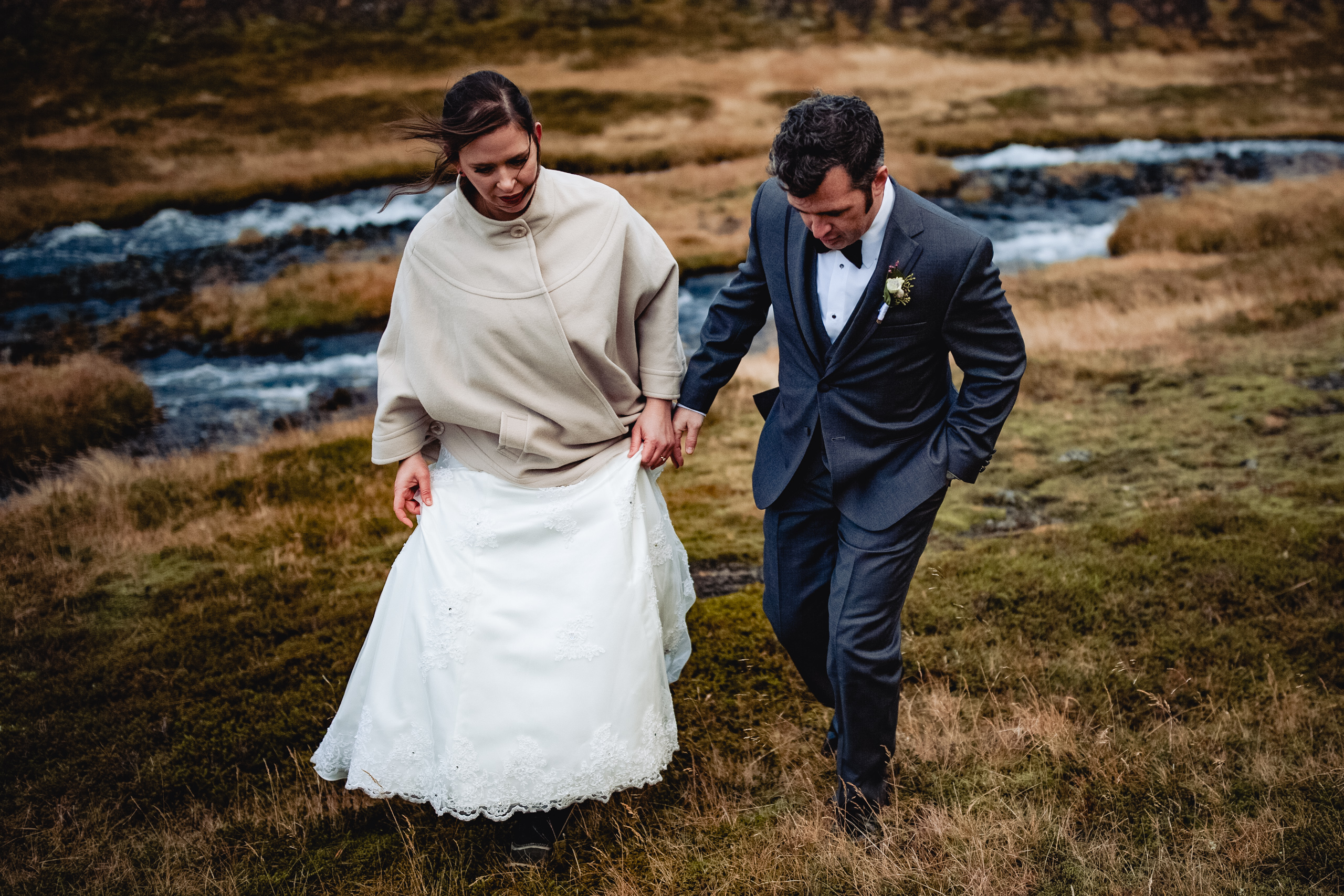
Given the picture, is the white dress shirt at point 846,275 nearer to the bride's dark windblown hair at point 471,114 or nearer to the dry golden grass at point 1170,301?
the bride's dark windblown hair at point 471,114

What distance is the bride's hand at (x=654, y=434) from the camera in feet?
13.2

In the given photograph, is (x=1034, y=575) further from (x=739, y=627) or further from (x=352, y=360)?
(x=352, y=360)

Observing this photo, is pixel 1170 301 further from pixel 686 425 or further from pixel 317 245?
pixel 317 245

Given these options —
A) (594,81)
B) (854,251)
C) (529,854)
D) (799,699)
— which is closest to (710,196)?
(594,81)

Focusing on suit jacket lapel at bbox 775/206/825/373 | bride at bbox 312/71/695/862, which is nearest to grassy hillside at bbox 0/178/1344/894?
bride at bbox 312/71/695/862

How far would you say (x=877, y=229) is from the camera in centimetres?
359

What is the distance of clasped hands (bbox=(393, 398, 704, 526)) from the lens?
3.96m

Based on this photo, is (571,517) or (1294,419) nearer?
(571,517)

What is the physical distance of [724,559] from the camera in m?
7.61

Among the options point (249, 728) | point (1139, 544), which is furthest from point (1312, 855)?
point (249, 728)

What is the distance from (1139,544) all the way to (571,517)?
502 centimetres

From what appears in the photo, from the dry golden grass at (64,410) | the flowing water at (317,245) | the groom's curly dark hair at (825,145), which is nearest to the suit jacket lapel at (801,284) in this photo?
the groom's curly dark hair at (825,145)

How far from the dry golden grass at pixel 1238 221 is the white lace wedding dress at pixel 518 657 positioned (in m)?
20.5

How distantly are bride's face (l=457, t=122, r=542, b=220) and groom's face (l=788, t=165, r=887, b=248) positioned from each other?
3.23 ft
